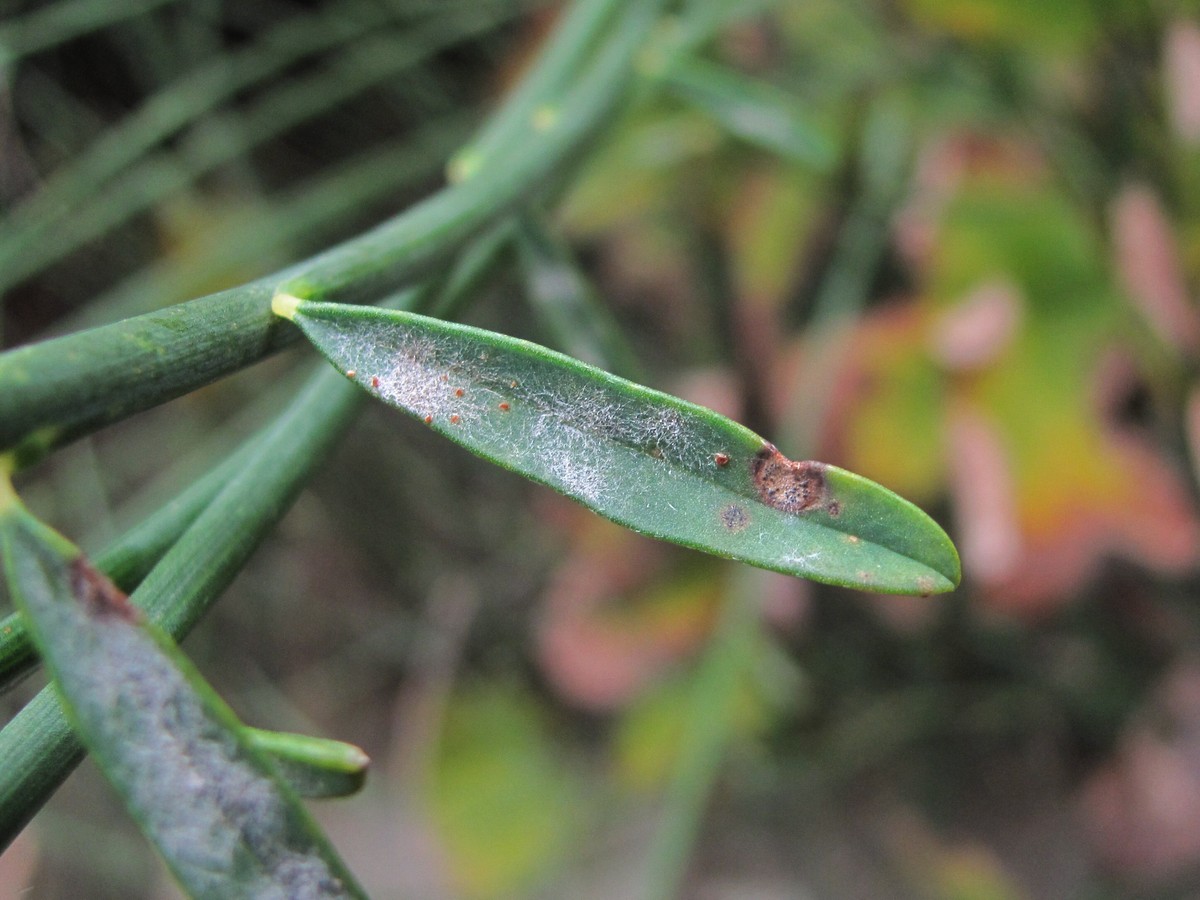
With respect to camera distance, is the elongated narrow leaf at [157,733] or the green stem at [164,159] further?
the green stem at [164,159]

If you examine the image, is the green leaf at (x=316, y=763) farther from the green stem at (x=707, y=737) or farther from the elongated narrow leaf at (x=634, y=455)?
the green stem at (x=707, y=737)

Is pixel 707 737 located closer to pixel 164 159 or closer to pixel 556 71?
pixel 556 71

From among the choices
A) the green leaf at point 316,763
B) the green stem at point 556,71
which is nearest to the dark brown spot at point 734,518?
the green leaf at point 316,763

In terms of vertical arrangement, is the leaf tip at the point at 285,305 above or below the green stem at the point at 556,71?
below

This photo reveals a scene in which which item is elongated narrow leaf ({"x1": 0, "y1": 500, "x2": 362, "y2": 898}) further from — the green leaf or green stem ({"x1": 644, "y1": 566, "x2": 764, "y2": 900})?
green stem ({"x1": 644, "y1": 566, "x2": 764, "y2": 900})

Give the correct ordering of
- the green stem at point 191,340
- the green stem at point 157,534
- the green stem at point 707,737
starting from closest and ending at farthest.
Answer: the green stem at point 191,340 < the green stem at point 157,534 < the green stem at point 707,737
